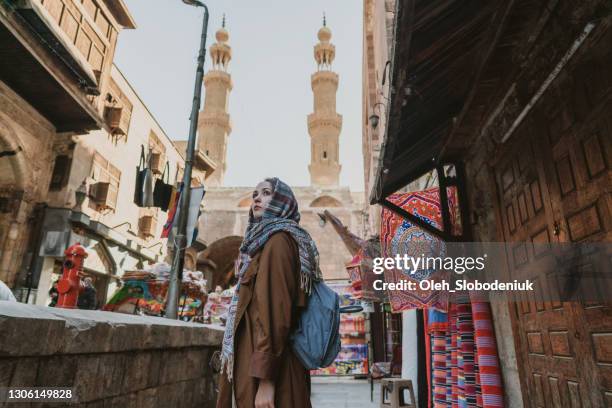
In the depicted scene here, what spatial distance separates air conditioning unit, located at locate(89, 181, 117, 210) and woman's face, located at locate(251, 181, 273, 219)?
12.8 metres

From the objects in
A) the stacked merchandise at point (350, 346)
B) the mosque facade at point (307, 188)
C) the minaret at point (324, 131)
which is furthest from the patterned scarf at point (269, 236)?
the minaret at point (324, 131)

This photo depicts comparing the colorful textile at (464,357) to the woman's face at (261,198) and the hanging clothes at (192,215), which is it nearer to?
the woman's face at (261,198)

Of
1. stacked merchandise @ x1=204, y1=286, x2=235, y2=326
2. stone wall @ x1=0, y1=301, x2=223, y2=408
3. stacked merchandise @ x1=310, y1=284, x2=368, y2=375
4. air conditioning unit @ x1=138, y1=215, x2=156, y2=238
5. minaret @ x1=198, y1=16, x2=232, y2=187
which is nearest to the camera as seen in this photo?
stone wall @ x1=0, y1=301, x2=223, y2=408

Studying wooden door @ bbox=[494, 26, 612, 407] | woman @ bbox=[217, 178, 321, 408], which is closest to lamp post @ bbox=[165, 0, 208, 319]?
woman @ bbox=[217, 178, 321, 408]

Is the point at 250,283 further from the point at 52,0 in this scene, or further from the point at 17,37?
the point at 52,0

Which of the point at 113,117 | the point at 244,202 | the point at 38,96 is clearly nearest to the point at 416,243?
the point at 38,96

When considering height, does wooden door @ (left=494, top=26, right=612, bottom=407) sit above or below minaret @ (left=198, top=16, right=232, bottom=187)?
below

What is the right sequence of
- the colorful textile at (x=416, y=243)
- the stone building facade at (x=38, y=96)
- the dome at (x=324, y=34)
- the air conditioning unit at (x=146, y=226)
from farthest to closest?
1. the dome at (x=324, y=34)
2. the air conditioning unit at (x=146, y=226)
3. the stone building facade at (x=38, y=96)
4. the colorful textile at (x=416, y=243)

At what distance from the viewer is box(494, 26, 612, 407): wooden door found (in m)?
1.90

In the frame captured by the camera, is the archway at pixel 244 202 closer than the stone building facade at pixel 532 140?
No

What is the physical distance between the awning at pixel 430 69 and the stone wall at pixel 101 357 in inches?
94.9

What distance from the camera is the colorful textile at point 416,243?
13.2 feet

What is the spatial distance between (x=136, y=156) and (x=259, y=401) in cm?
1622

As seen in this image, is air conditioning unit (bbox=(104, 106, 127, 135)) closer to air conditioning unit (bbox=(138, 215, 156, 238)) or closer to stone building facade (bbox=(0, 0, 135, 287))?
stone building facade (bbox=(0, 0, 135, 287))
